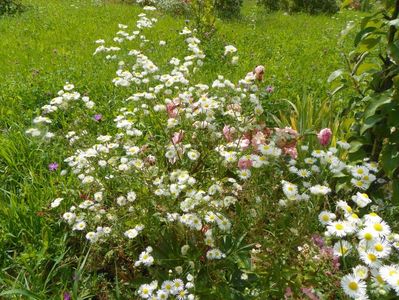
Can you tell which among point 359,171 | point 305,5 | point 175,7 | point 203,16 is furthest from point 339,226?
point 305,5

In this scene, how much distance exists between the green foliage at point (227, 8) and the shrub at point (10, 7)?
369cm

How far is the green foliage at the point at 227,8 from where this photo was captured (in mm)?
7961

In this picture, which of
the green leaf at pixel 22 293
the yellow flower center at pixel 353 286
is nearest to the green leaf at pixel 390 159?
the yellow flower center at pixel 353 286

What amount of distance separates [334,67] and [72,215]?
393 centimetres

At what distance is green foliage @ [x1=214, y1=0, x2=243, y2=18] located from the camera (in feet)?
26.1

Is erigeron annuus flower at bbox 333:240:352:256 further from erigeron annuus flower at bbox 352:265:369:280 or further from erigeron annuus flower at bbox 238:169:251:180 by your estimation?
erigeron annuus flower at bbox 238:169:251:180

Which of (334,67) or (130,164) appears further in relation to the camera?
(334,67)

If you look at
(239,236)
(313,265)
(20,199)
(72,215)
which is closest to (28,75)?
(20,199)

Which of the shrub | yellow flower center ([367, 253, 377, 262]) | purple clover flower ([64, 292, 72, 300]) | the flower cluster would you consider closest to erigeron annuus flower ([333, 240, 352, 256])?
the flower cluster

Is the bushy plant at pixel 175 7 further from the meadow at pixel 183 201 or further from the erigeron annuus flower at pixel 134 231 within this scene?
the erigeron annuus flower at pixel 134 231

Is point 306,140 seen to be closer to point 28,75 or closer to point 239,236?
point 239,236

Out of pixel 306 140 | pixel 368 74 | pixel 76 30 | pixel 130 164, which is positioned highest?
pixel 368 74

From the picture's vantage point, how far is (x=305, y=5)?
9.84m

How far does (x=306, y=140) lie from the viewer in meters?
2.86
